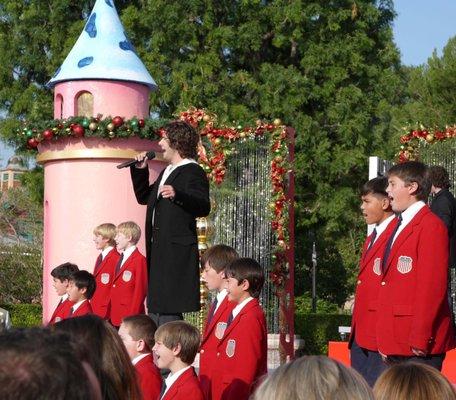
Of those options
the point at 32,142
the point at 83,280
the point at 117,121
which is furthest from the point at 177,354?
the point at 32,142

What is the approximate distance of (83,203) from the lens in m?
13.1

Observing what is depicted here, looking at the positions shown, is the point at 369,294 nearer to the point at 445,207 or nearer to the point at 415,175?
the point at 415,175

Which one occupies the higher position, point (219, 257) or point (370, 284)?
point (219, 257)

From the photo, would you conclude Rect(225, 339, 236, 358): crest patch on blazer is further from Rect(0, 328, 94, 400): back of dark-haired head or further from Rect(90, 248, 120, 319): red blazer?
Rect(0, 328, 94, 400): back of dark-haired head

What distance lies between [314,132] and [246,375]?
19945mm

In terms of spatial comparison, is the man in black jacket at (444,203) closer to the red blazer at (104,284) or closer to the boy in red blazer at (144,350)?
the red blazer at (104,284)

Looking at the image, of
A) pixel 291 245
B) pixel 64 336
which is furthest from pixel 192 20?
pixel 64 336

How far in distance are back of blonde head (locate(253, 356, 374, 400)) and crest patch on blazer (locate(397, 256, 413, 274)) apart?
3105mm

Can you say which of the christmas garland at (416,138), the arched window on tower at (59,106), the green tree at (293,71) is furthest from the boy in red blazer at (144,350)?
the green tree at (293,71)

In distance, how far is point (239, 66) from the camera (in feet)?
89.6

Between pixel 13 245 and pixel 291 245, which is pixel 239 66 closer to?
pixel 13 245

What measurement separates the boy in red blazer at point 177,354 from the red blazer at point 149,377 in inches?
9.9

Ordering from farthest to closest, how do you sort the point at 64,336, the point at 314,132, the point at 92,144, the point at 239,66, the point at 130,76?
the point at 239,66 < the point at 314,132 < the point at 130,76 < the point at 92,144 < the point at 64,336

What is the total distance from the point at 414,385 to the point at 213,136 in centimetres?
941
